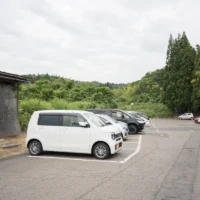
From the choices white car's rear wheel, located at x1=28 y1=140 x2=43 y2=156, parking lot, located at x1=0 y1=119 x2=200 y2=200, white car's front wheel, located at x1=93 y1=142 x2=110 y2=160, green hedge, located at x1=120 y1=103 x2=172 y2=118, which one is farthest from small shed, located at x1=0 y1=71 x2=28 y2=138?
green hedge, located at x1=120 y1=103 x2=172 y2=118

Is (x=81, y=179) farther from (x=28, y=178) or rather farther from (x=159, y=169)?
(x=159, y=169)

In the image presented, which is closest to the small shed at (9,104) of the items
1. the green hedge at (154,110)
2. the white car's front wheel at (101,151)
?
the white car's front wheel at (101,151)

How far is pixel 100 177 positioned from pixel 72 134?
3430 millimetres

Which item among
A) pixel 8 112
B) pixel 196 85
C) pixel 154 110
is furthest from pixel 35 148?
pixel 154 110

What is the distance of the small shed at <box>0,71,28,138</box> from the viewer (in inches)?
583

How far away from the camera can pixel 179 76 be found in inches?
2125

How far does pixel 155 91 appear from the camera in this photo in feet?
265

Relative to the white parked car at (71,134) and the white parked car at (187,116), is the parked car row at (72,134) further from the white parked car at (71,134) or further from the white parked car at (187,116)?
the white parked car at (187,116)

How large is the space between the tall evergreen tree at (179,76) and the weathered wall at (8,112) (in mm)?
41794

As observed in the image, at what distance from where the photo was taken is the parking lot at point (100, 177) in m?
6.07

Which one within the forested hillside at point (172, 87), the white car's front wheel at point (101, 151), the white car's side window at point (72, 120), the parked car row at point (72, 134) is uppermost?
the forested hillside at point (172, 87)

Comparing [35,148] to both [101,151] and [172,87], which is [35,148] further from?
[172,87]

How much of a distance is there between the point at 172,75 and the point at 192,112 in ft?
29.3

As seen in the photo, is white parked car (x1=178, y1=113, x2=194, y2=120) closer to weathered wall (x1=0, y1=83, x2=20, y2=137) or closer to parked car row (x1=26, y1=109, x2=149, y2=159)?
weathered wall (x1=0, y1=83, x2=20, y2=137)
